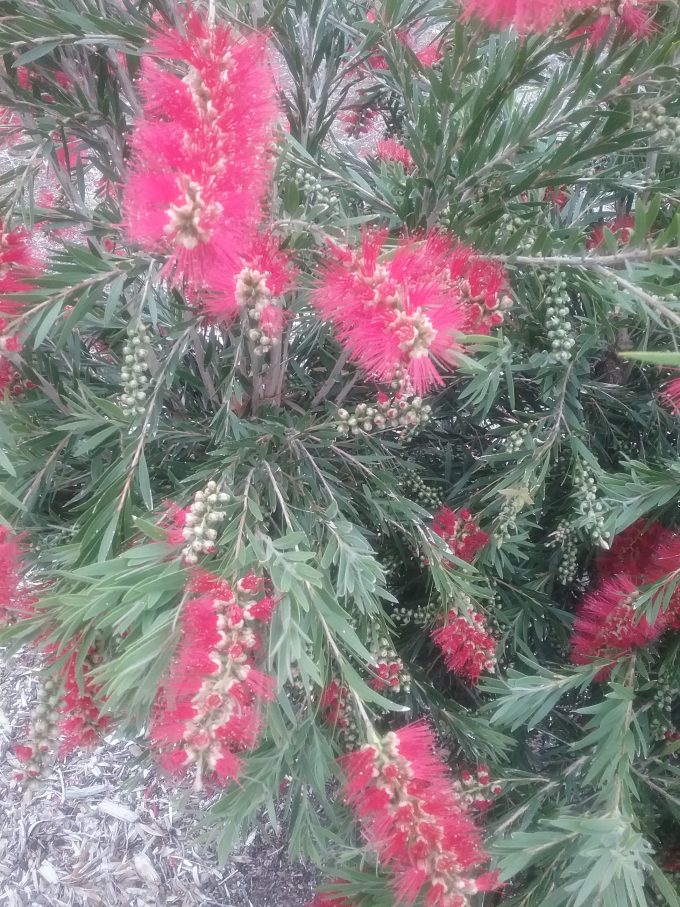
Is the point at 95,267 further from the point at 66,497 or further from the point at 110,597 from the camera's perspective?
the point at 66,497

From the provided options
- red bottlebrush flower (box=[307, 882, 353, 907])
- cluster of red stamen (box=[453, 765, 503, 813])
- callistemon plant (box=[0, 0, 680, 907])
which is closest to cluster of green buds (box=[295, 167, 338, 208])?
callistemon plant (box=[0, 0, 680, 907])

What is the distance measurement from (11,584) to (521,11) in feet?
2.45

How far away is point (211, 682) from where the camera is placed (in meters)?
0.49

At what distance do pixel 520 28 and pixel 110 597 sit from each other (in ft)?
1.93

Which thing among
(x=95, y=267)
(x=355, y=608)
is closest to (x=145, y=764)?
(x=355, y=608)

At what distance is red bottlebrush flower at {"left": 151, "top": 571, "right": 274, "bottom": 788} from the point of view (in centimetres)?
48

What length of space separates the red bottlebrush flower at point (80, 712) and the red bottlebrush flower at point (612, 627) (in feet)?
2.19

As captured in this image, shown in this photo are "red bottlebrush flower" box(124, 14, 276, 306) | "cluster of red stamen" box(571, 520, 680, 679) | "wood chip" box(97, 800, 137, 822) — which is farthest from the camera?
"wood chip" box(97, 800, 137, 822)

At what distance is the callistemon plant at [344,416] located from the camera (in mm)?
525

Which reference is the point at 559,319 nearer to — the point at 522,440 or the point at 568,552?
the point at 522,440

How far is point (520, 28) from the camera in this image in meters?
0.49

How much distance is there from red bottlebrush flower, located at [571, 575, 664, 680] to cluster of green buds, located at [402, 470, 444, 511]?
28cm

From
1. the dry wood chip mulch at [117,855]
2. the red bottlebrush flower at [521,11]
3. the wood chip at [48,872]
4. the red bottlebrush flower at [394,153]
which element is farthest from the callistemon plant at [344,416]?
the wood chip at [48,872]

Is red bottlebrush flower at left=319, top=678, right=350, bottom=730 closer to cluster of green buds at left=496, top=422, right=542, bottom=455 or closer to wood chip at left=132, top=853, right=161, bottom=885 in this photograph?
cluster of green buds at left=496, top=422, right=542, bottom=455
